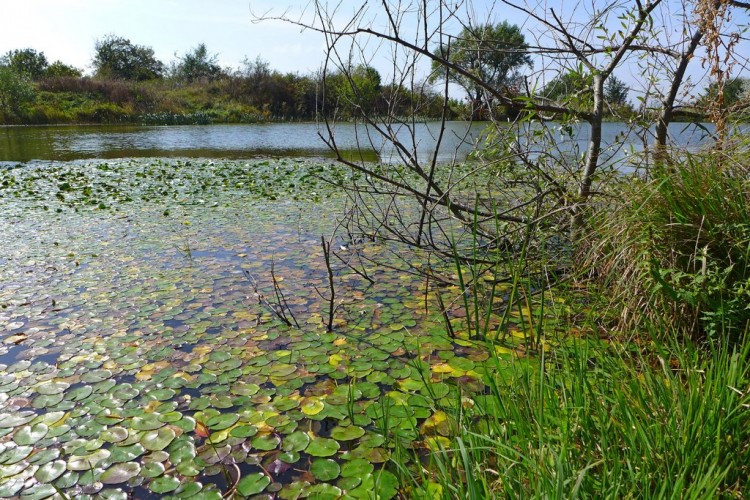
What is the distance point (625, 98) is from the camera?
122 inches

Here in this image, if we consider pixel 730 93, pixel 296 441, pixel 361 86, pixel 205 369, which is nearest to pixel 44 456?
pixel 205 369

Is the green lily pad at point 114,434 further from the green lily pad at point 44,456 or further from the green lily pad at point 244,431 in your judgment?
the green lily pad at point 244,431

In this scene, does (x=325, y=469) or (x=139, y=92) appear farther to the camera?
(x=139, y=92)

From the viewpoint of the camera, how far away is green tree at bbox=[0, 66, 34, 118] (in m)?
22.9

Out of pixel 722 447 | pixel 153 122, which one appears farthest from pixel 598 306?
pixel 153 122

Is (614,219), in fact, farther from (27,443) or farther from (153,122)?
(153,122)

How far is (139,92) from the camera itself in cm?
2953

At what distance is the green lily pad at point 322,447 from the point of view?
1776 mm

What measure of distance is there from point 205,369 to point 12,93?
27.1 metres

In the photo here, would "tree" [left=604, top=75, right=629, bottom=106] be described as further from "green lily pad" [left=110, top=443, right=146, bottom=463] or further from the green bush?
Result: "green lily pad" [left=110, top=443, right=146, bottom=463]

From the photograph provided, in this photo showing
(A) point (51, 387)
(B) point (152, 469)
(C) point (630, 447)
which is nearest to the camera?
(C) point (630, 447)

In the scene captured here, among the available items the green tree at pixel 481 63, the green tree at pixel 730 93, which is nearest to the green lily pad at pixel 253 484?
the green tree at pixel 481 63

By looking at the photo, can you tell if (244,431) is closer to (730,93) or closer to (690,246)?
(690,246)

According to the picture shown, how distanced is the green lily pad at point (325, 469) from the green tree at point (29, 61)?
116 ft
